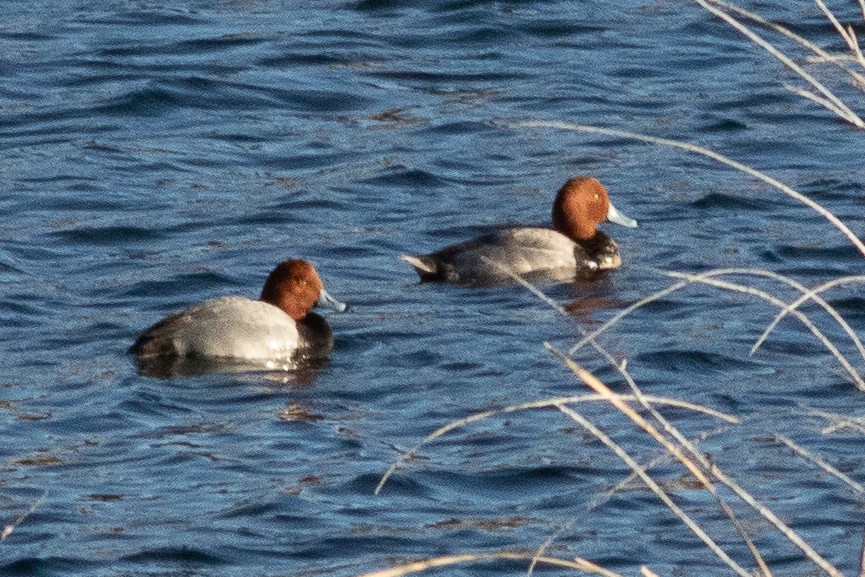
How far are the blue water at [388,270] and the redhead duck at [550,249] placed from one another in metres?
0.13

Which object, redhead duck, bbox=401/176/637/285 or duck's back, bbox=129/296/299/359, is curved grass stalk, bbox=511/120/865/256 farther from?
redhead duck, bbox=401/176/637/285

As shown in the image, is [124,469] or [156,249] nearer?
[124,469]

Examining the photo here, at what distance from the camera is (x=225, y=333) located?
32.2 feet

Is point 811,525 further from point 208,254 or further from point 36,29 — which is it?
point 36,29

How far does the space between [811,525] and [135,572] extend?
2291mm

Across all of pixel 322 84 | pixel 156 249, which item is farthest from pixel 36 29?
pixel 156 249

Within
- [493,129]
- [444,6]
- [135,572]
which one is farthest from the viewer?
[444,6]

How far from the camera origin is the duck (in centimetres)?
971

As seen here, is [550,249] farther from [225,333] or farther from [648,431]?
[648,431]

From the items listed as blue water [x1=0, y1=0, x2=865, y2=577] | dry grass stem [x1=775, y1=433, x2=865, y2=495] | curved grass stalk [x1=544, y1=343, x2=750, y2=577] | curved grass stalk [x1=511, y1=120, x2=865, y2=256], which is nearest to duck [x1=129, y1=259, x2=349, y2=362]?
A: blue water [x1=0, y1=0, x2=865, y2=577]

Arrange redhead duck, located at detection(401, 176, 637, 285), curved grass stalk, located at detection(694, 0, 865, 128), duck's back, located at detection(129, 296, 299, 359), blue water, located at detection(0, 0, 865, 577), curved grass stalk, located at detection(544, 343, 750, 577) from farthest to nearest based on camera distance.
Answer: redhead duck, located at detection(401, 176, 637, 285) → duck's back, located at detection(129, 296, 299, 359) → blue water, located at detection(0, 0, 865, 577) → curved grass stalk, located at detection(694, 0, 865, 128) → curved grass stalk, located at detection(544, 343, 750, 577)

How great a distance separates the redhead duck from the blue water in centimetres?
13

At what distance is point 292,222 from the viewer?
12.9 meters

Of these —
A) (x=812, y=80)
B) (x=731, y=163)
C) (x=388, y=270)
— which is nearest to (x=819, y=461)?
(x=731, y=163)
